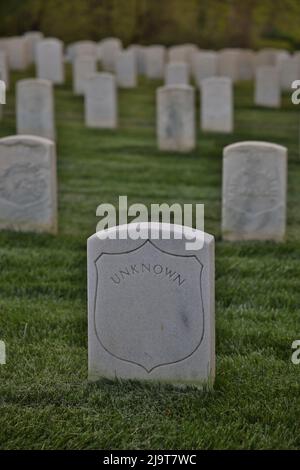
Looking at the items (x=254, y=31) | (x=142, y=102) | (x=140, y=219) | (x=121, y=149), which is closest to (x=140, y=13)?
(x=254, y=31)

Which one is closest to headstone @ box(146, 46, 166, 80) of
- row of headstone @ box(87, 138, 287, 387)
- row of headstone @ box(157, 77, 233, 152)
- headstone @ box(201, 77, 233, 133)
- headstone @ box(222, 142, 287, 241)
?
headstone @ box(201, 77, 233, 133)

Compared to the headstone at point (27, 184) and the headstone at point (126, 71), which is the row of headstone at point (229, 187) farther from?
the headstone at point (126, 71)

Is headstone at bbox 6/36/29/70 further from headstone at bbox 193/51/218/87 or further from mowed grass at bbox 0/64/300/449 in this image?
mowed grass at bbox 0/64/300/449

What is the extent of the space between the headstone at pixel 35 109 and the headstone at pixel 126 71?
9.87m

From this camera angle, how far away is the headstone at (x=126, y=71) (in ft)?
80.5

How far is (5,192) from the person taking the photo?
9.01 meters

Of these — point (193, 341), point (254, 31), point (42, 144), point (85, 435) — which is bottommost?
point (85, 435)

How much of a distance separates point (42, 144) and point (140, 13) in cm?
2581

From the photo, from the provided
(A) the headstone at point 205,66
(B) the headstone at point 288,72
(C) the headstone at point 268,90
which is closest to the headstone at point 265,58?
(A) the headstone at point 205,66

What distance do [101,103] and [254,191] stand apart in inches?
330

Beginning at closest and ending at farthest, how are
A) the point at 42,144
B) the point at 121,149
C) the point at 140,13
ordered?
the point at 42,144
the point at 121,149
the point at 140,13

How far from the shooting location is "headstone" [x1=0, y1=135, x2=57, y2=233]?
8805 millimetres

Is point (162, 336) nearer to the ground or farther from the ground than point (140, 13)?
nearer to the ground

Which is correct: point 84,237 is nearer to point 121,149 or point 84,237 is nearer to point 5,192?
point 5,192
